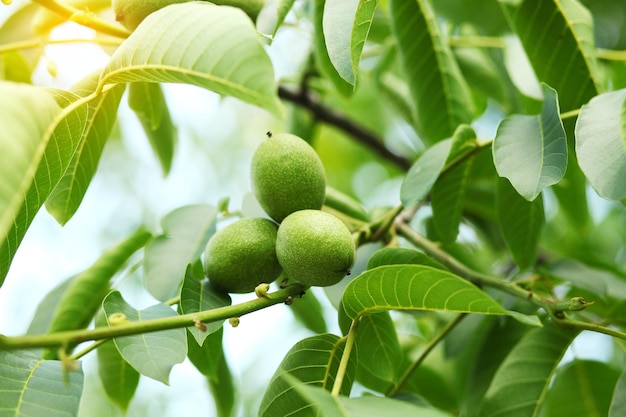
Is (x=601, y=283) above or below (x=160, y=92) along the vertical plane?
below

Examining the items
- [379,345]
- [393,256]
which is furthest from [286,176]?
[379,345]

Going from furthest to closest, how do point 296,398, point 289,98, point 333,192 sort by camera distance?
point 289,98
point 333,192
point 296,398

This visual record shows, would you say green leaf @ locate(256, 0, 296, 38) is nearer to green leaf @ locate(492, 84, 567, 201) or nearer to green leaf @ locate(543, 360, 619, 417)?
green leaf @ locate(492, 84, 567, 201)

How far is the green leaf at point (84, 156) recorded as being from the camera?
1.18m

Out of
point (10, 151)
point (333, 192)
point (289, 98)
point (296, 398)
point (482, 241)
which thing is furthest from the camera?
point (482, 241)

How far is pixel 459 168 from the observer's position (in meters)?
1.39

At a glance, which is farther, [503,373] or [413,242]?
[413,242]

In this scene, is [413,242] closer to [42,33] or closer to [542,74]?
[542,74]

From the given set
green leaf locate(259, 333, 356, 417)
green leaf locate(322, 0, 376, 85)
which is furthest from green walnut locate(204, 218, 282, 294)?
green leaf locate(322, 0, 376, 85)

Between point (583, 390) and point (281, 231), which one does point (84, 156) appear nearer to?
point (281, 231)

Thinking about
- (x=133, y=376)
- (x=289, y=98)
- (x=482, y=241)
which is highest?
(x=289, y=98)

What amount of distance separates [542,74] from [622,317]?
0.56 metres

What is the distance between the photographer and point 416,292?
0.95 meters

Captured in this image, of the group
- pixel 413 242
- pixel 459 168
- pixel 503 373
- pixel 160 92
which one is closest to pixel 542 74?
pixel 459 168
